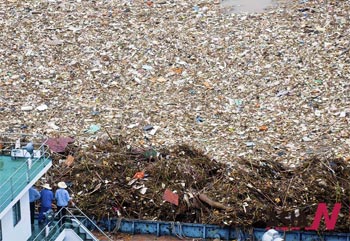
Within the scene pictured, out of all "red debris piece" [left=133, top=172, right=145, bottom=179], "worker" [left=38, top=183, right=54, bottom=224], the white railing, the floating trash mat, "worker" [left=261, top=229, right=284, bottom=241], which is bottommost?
"worker" [left=261, top=229, right=284, bottom=241]

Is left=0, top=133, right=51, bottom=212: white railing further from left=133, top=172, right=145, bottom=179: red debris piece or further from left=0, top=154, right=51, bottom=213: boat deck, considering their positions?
left=133, top=172, right=145, bottom=179: red debris piece

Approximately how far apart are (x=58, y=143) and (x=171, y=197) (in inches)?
115

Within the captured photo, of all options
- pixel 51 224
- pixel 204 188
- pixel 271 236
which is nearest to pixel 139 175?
pixel 204 188

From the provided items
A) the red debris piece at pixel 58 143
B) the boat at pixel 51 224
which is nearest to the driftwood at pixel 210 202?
the boat at pixel 51 224

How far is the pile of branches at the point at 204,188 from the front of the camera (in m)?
13.7

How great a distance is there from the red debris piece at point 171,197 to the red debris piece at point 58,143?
99.7 inches

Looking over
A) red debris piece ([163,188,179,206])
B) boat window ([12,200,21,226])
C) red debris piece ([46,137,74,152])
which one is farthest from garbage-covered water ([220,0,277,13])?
boat window ([12,200,21,226])

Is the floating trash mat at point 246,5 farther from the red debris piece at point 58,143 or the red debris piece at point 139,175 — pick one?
the red debris piece at point 139,175

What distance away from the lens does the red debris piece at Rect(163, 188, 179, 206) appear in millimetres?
13961

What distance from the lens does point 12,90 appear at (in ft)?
61.0

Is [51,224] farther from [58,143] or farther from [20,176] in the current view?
[58,143]

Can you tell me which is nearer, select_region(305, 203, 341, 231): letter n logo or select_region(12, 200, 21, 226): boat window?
select_region(12, 200, 21, 226): boat window

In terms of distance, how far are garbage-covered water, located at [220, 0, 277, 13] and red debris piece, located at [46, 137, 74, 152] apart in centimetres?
752

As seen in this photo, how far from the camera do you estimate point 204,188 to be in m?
14.3
